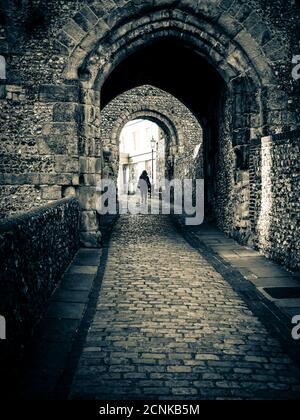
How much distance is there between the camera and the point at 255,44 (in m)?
8.85

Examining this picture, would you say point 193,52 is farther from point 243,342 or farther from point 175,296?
point 243,342

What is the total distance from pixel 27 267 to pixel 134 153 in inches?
1518

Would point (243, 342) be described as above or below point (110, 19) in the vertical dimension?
below

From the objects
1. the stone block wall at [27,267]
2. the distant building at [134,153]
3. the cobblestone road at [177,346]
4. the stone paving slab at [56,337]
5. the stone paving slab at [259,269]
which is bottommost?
the cobblestone road at [177,346]

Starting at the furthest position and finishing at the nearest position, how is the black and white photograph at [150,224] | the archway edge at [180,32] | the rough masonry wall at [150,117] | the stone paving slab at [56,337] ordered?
the rough masonry wall at [150,117]
the archway edge at [180,32]
the black and white photograph at [150,224]
the stone paving slab at [56,337]

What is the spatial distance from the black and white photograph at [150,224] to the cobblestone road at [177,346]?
0.06 ft

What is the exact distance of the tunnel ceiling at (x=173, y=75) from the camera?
10.1 m

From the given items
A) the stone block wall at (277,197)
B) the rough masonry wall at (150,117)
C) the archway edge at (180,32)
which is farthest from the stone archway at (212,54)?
the rough masonry wall at (150,117)

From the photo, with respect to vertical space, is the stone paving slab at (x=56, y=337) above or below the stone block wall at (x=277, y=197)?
below

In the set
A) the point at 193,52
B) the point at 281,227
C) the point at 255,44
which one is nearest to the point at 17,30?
the point at 193,52

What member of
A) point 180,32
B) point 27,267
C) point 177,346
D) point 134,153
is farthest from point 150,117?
point 177,346

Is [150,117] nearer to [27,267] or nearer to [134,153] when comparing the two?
[134,153]

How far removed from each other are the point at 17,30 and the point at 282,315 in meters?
7.82

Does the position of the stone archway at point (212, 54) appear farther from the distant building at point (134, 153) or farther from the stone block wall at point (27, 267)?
the distant building at point (134, 153)
